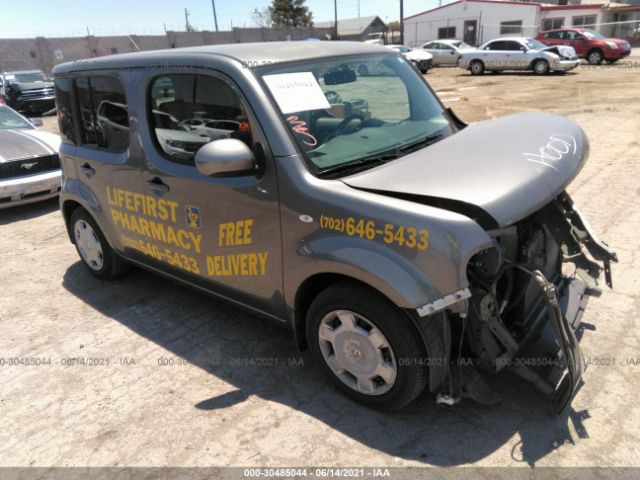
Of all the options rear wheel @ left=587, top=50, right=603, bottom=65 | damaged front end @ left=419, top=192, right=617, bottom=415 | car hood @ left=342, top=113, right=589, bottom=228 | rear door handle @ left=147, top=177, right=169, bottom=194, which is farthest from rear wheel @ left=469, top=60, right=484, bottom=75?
rear door handle @ left=147, top=177, right=169, bottom=194

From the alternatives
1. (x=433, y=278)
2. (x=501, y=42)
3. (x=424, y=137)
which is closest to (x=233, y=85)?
(x=424, y=137)

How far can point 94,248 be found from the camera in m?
4.63

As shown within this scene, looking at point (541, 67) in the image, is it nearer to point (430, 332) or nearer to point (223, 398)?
point (430, 332)

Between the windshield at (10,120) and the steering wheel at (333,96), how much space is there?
6965mm

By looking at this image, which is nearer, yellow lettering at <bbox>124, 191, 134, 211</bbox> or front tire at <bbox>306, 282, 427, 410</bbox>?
front tire at <bbox>306, 282, 427, 410</bbox>

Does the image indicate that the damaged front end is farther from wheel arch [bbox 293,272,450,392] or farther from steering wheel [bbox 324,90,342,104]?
steering wheel [bbox 324,90,342,104]

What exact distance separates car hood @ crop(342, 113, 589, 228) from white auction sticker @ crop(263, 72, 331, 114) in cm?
54

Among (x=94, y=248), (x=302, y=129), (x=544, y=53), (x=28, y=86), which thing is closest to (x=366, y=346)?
(x=302, y=129)

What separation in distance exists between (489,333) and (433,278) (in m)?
0.58

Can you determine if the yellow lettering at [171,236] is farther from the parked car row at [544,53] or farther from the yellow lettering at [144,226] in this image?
the parked car row at [544,53]

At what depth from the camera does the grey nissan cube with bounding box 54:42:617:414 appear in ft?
7.89

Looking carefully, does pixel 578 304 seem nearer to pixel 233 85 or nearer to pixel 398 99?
pixel 398 99

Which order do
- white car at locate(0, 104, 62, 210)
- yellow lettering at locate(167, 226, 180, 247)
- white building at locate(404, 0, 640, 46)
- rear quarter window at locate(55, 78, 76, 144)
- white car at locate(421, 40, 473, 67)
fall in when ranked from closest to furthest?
1. yellow lettering at locate(167, 226, 180, 247)
2. rear quarter window at locate(55, 78, 76, 144)
3. white car at locate(0, 104, 62, 210)
4. white car at locate(421, 40, 473, 67)
5. white building at locate(404, 0, 640, 46)

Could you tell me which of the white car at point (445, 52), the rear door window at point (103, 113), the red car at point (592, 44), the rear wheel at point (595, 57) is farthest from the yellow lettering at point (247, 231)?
the white car at point (445, 52)
